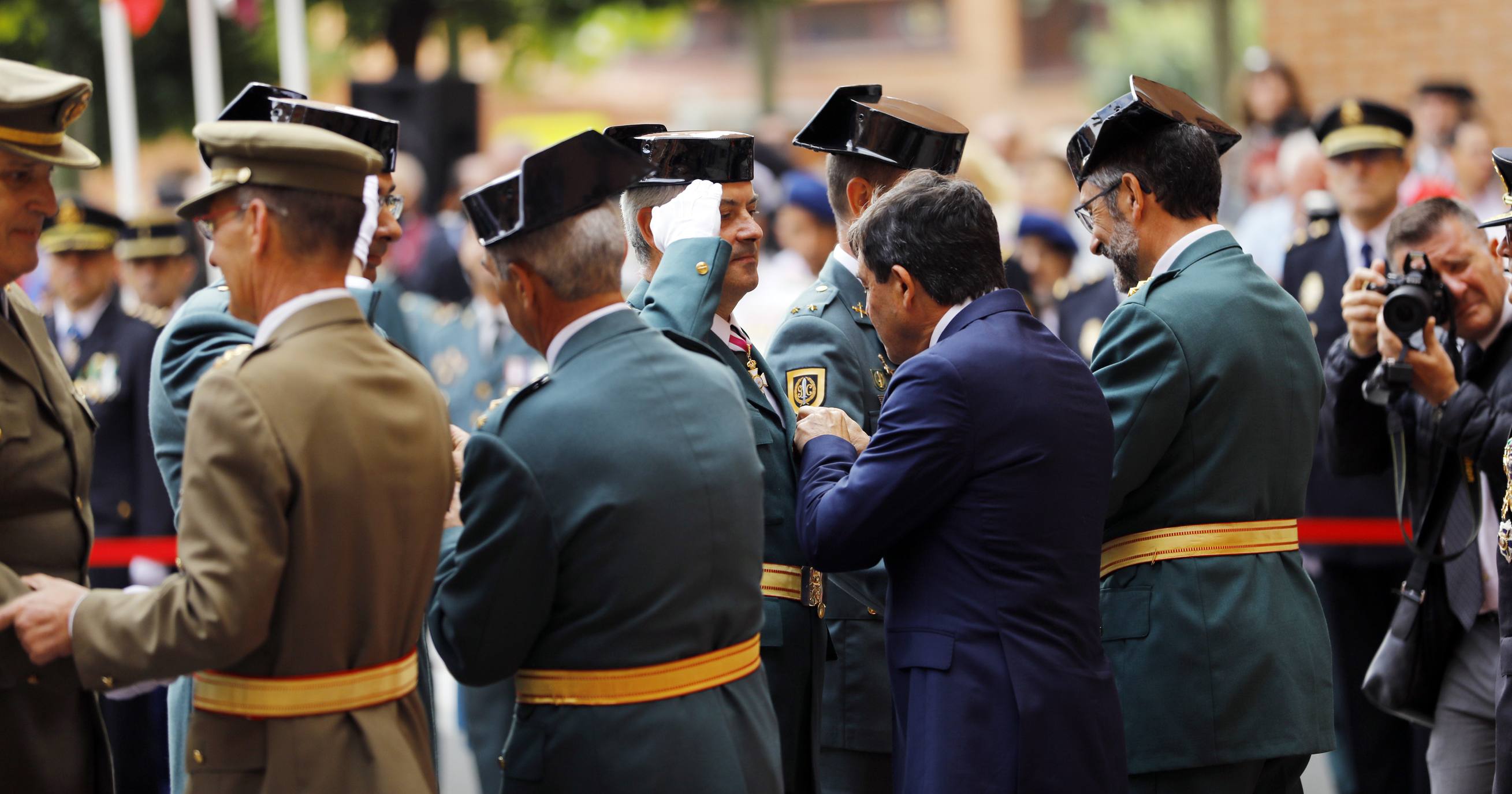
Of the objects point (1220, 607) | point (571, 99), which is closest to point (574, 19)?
point (1220, 607)

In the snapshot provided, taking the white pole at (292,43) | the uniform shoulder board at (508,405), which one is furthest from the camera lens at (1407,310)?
the white pole at (292,43)

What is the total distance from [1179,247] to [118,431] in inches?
179

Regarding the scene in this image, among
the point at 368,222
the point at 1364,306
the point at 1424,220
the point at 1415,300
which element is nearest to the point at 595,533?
the point at 368,222

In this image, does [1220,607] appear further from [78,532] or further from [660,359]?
[78,532]

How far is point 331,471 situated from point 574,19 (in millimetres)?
16248

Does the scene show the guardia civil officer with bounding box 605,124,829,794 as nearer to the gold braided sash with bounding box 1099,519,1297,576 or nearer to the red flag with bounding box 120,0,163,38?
the gold braided sash with bounding box 1099,519,1297,576

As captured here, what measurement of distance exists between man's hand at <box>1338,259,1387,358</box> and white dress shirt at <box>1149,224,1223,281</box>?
3.14 ft

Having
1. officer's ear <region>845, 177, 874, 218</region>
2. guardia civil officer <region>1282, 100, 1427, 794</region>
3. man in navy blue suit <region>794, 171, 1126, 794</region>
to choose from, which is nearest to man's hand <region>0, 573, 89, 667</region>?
man in navy blue suit <region>794, 171, 1126, 794</region>

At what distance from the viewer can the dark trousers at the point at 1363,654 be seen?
19.1ft

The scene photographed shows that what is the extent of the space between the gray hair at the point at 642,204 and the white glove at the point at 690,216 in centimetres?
8

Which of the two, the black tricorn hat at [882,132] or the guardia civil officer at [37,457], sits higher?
the black tricorn hat at [882,132]

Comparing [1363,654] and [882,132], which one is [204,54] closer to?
[882,132]

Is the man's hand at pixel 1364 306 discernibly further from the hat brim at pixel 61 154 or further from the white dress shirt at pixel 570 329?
the hat brim at pixel 61 154

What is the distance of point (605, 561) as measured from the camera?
2801mm
